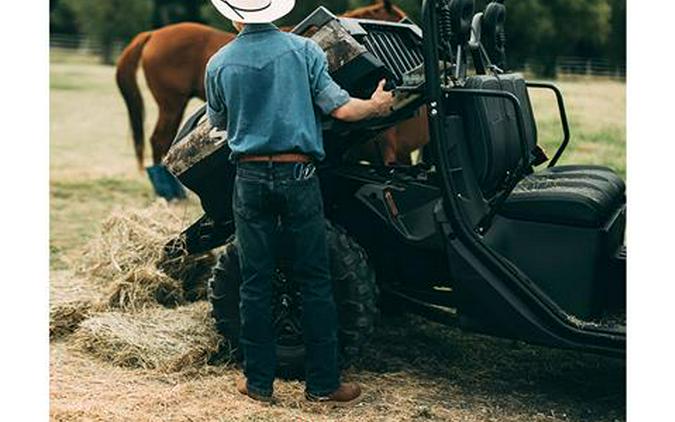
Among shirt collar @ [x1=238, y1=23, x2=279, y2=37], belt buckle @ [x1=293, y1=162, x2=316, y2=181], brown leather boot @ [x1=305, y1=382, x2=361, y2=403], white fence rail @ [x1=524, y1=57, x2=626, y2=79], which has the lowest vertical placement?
brown leather boot @ [x1=305, y1=382, x2=361, y2=403]

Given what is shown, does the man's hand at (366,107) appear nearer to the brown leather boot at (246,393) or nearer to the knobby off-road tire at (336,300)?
the knobby off-road tire at (336,300)

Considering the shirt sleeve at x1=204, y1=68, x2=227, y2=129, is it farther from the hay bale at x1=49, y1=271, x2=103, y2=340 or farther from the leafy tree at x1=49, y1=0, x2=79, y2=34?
the leafy tree at x1=49, y1=0, x2=79, y2=34

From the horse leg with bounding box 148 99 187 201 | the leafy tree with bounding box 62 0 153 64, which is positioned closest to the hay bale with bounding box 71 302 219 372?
the horse leg with bounding box 148 99 187 201

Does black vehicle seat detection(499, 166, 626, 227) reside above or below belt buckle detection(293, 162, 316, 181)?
below

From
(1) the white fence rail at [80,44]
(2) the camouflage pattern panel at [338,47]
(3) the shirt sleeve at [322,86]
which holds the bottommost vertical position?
(1) the white fence rail at [80,44]

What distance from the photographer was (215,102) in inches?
152

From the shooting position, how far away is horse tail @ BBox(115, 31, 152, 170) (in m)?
9.76

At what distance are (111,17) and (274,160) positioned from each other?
2224 cm

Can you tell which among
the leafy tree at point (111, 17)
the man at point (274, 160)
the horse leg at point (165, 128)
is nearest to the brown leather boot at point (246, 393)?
the man at point (274, 160)

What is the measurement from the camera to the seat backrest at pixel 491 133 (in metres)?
3.88

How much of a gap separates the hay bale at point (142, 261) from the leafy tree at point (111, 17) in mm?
17335

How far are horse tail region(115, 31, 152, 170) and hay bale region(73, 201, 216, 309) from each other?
401cm

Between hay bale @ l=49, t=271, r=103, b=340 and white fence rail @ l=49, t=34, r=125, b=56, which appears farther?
white fence rail @ l=49, t=34, r=125, b=56
